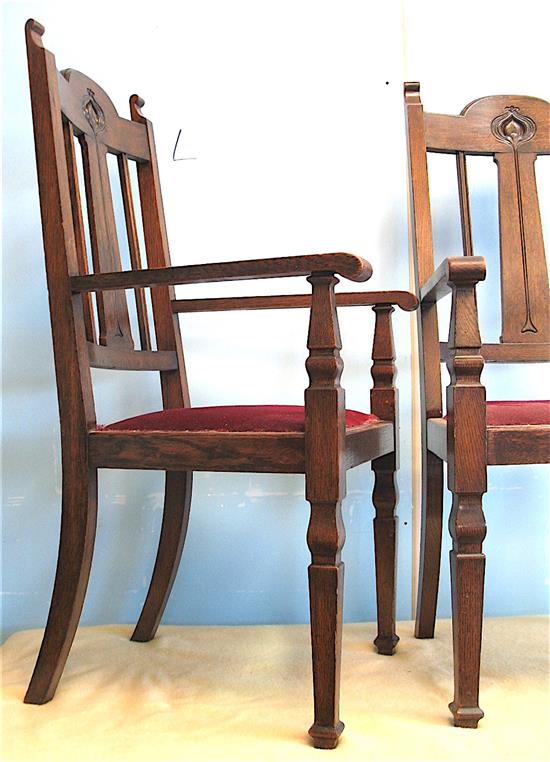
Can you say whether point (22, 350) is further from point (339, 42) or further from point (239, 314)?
point (339, 42)

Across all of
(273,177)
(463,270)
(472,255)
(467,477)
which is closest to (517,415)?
(467,477)

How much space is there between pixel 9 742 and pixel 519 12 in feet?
5.56

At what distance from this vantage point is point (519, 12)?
1.82 metres

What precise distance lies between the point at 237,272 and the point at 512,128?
2.48 feet

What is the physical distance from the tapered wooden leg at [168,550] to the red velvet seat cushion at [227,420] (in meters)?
0.33

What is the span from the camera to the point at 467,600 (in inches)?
45.6

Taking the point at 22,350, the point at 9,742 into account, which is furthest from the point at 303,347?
the point at 9,742

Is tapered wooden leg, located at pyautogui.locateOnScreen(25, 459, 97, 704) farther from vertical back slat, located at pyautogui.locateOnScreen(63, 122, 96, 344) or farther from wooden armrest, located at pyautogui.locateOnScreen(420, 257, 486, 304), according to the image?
wooden armrest, located at pyautogui.locateOnScreen(420, 257, 486, 304)

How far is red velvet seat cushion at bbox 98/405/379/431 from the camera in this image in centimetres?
116

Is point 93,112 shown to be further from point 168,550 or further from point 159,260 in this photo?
point 168,550

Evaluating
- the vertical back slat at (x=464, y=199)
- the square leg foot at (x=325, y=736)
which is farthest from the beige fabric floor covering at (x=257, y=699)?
the vertical back slat at (x=464, y=199)

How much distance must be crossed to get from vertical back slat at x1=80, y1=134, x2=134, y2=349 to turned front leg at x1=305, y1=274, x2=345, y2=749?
427mm

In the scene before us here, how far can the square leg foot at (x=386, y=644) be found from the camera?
151 centimetres

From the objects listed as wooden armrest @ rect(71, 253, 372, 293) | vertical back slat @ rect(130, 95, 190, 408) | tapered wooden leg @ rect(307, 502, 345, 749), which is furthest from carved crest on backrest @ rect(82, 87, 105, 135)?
tapered wooden leg @ rect(307, 502, 345, 749)
